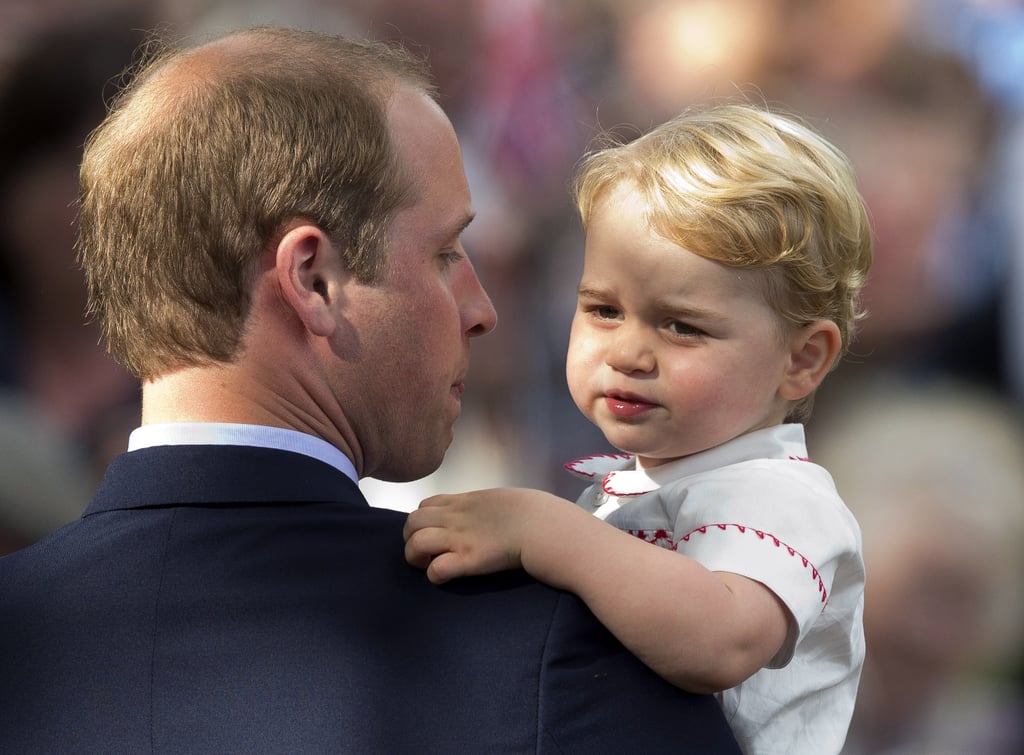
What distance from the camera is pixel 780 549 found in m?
1.57

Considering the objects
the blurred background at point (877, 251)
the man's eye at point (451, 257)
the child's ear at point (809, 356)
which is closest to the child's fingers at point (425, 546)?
the man's eye at point (451, 257)

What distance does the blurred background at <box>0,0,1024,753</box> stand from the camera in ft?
14.2

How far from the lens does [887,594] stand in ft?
14.1

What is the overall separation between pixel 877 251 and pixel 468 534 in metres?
3.28

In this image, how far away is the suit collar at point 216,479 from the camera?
147 cm

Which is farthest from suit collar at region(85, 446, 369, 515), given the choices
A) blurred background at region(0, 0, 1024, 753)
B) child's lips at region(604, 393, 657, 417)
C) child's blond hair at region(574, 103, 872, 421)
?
blurred background at region(0, 0, 1024, 753)

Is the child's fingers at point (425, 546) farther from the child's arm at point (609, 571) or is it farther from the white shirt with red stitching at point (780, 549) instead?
the white shirt with red stitching at point (780, 549)

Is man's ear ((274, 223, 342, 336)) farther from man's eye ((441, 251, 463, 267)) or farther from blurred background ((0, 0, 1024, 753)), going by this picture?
blurred background ((0, 0, 1024, 753))

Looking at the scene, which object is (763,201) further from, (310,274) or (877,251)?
(877,251)

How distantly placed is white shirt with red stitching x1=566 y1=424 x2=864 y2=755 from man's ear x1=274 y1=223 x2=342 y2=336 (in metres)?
0.49

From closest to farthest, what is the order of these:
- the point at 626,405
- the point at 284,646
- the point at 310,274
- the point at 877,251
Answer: the point at 284,646, the point at 310,274, the point at 626,405, the point at 877,251

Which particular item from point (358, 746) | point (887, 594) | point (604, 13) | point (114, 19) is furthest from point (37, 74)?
point (887, 594)

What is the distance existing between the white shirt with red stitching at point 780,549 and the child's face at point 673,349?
5 centimetres

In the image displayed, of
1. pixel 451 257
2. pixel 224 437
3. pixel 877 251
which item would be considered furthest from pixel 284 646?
pixel 877 251
